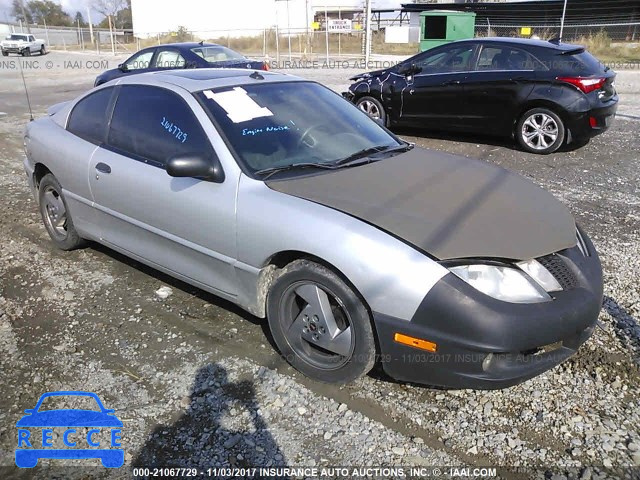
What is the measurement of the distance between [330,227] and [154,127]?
66.6 inches

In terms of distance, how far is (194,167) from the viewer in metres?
3.27

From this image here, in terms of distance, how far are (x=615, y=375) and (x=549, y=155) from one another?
18.5ft

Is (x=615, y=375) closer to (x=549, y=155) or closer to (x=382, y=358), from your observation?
(x=382, y=358)

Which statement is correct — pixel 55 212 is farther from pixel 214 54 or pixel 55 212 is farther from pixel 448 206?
pixel 214 54

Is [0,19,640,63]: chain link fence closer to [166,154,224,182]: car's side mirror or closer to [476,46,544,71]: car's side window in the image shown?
[476,46,544,71]: car's side window

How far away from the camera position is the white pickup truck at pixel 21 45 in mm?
37219

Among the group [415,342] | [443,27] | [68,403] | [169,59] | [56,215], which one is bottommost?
[68,403]

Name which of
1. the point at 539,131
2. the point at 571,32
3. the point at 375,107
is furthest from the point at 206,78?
the point at 571,32

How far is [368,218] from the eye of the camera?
2873 millimetres

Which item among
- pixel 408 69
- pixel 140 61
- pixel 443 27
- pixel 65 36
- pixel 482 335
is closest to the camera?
pixel 482 335

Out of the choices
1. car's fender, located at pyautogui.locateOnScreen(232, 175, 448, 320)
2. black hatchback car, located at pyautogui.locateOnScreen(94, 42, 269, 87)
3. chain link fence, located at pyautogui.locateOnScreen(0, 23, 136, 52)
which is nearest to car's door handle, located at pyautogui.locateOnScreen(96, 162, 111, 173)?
car's fender, located at pyautogui.locateOnScreen(232, 175, 448, 320)

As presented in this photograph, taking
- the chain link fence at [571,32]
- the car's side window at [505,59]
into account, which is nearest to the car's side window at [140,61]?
the car's side window at [505,59]

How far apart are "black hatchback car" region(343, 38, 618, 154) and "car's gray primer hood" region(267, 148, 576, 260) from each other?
15.9ft

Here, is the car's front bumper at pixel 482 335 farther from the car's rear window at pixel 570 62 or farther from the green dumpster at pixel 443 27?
the green dumpster at pixel 443 27
